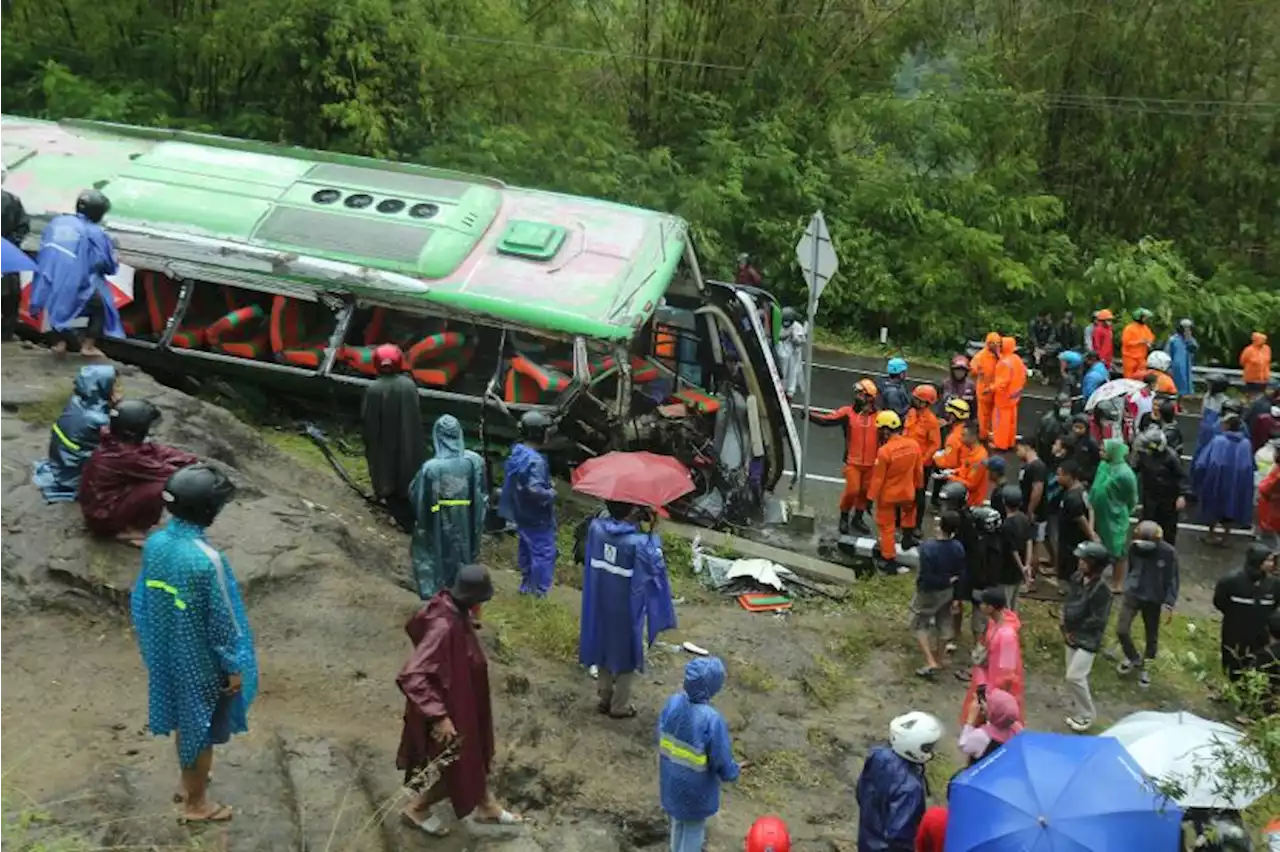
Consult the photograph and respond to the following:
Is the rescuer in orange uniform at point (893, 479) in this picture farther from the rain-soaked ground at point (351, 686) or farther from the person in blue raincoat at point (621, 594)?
the person in blue raincoat at point (621, 594)

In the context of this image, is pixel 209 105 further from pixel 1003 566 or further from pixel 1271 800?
pixel 1271 800

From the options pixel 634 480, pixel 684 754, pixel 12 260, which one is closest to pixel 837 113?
pixel 12 260

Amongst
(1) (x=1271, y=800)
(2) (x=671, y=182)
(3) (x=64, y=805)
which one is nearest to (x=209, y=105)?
(2) (x=671, y=182)

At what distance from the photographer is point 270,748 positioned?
5742 mm

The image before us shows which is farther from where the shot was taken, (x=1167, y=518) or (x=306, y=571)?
(x=1167, y=518)

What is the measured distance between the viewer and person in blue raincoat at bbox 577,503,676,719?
23.3 ft

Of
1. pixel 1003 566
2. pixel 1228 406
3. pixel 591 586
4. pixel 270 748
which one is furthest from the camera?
pixel 1228 406

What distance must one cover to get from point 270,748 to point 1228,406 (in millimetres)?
9761

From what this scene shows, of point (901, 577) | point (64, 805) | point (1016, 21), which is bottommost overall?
point (901, 577)

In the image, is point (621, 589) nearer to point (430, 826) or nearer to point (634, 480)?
point (634, 480)

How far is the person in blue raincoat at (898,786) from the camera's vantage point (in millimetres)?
5289

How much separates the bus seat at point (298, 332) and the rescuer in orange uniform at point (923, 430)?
5.05 m

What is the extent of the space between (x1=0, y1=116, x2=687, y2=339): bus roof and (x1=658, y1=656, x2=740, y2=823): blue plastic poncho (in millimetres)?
4496

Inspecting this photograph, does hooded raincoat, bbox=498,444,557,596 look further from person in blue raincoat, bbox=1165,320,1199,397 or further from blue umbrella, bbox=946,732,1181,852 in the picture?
person in blue raincoat, bbox=1165,320,1199,397
